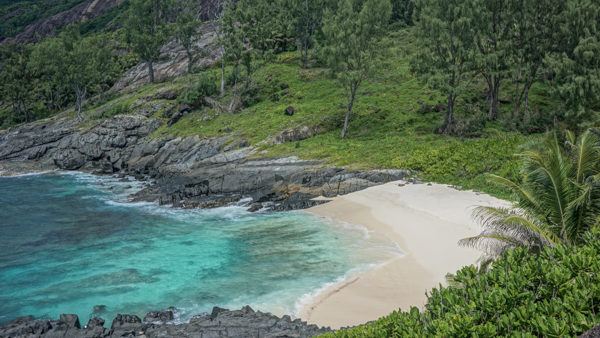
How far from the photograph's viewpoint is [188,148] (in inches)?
2153

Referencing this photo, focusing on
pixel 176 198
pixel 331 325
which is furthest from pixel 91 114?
pixel 331 325

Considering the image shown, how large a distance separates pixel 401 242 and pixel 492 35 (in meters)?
27.6

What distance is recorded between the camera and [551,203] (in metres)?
14.7

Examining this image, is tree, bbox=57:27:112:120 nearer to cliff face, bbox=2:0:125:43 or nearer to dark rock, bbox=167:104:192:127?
dark rock, bbox=167:104:192:127

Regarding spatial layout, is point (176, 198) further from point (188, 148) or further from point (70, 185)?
point (70, 185)

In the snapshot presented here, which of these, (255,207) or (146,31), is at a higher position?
(146,31)

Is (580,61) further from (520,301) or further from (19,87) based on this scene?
(19,87)

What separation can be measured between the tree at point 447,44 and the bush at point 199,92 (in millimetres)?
33894

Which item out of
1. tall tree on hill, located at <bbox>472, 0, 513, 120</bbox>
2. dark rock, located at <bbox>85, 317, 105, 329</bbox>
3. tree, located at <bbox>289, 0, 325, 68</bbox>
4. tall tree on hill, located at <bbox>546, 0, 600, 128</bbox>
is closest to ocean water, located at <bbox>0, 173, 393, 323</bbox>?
dark rock, located at <bbox>85, 317, 105, 329</bbox>

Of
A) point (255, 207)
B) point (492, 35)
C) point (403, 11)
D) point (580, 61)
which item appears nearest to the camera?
point (255, 207)

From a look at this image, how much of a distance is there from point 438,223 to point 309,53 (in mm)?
57053

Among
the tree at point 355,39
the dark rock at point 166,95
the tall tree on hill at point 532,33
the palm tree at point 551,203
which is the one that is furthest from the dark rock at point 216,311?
the dark rock at point 166,95

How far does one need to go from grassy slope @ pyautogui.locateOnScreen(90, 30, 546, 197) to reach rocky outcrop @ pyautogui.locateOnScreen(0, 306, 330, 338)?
62.3 ft

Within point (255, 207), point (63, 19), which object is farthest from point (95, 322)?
point (63, 19)
